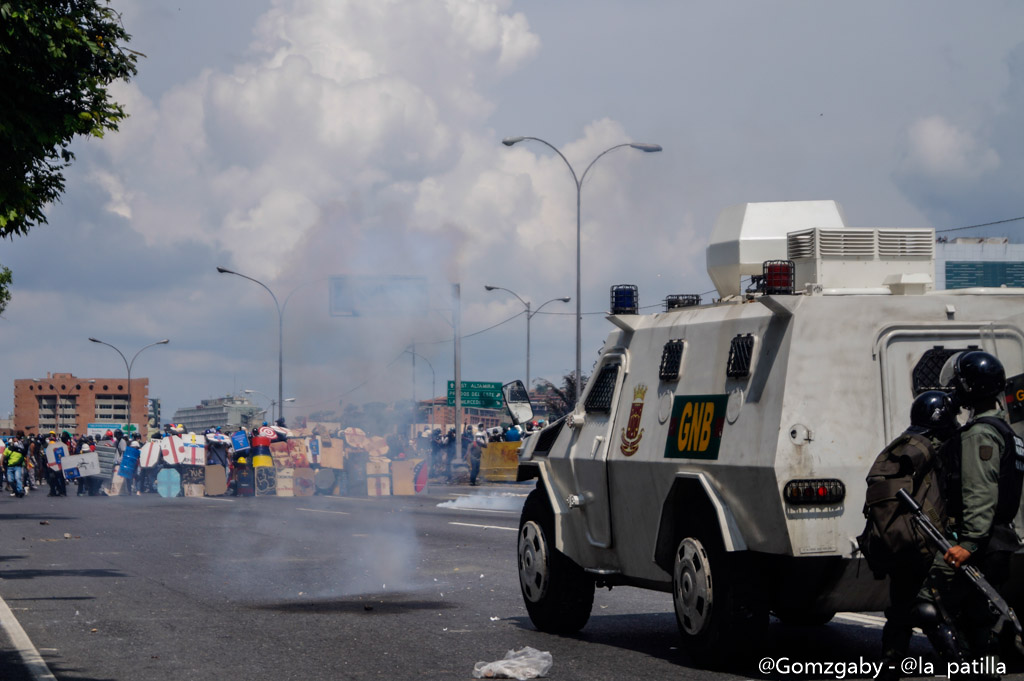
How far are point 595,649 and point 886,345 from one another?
301 cm

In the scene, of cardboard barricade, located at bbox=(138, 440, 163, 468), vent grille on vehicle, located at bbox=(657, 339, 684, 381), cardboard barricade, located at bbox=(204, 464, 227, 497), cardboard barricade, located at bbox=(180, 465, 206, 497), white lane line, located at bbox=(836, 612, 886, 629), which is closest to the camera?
vent grille on vehicle, located at bbox=(657, 339, 684, 381)

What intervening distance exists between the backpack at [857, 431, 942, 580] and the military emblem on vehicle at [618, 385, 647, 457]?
3.02 meters

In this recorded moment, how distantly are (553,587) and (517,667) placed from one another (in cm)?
170

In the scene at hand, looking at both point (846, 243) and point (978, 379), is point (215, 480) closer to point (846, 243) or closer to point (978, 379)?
point (846, 243)

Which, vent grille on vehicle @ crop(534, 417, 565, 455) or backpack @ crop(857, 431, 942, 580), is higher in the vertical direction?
vent grille on vehicle @ crop(534, 417, 565, 455)

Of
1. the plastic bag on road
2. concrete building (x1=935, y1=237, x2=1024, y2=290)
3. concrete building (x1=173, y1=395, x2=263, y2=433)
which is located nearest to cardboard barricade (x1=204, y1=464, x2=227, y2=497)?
the plastic bag on road

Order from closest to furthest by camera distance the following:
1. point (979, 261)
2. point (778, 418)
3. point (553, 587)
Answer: point (778, 418), point (553, 587), point (979, 261)

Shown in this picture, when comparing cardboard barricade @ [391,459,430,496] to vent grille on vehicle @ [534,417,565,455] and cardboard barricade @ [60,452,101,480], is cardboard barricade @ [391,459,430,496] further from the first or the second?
vent grille on vehicle @ [534,417,565,455]

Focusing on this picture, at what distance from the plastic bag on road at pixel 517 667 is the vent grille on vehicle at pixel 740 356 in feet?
7.04

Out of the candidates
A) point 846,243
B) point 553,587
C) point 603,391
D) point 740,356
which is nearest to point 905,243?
point 846,243

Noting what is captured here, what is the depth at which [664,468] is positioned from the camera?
8602 millimetres

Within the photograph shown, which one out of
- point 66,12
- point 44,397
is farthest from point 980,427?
point 44,397

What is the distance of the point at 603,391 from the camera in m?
9.86

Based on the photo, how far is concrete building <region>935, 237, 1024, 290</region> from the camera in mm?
85000
